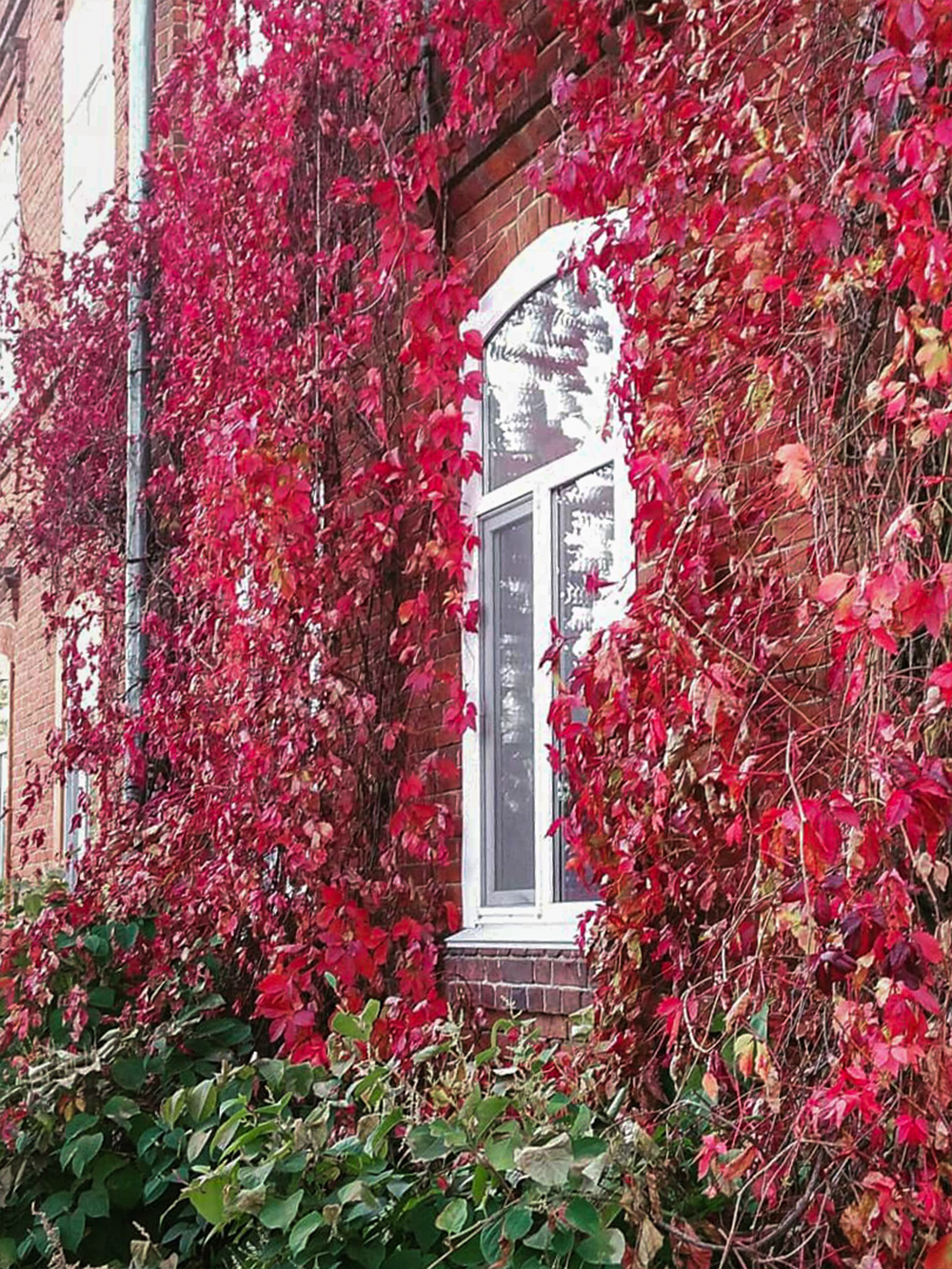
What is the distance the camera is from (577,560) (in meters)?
5.33

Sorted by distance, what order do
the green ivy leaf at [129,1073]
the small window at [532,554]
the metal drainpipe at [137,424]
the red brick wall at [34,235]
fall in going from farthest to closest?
1. the red brick wall at [34,235]
2. the metal drainpipe at [137,424]
3. the green ivy leaf at [129,1073]
4. the small window at [532,554]

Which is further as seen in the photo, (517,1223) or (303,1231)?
(303,1231)

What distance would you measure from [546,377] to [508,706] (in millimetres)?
1034

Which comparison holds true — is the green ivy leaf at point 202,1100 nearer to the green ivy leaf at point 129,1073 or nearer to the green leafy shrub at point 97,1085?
the green leafy shrub at point 97,1085

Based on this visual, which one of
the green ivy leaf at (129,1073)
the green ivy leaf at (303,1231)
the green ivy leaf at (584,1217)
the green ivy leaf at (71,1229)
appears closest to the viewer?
the green ivy leaf at (584,1217)

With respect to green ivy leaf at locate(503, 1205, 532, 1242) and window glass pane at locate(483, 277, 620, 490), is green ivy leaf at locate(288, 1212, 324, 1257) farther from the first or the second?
window glass pane at locate(483, 277, 620, 490)

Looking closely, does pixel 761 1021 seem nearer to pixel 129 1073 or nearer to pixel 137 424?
pixel 129 1073

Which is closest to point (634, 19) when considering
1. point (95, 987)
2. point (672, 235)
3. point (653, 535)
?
point (672, 235)

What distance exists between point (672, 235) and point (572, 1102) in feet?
6.39

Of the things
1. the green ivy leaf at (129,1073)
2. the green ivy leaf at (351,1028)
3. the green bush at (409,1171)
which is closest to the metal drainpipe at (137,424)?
the green ivy leaf at (129,1073)

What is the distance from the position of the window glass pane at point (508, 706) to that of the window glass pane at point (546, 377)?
0.70 feet

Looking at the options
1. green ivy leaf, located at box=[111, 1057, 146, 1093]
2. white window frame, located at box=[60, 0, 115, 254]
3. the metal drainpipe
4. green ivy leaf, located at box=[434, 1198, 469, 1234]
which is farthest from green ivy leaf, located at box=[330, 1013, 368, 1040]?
white window frame, located at box=[60, 0, 115, 254]

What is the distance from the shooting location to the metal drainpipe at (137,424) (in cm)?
860

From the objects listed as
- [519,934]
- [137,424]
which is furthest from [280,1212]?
[137,424]
